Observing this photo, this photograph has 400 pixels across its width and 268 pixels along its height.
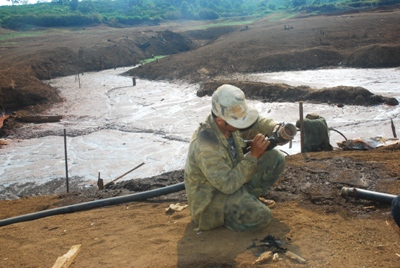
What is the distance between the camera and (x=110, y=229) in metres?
4.21

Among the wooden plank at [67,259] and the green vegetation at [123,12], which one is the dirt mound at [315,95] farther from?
the green vegetation at [123,12]

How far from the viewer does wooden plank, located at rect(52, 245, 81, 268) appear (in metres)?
3.44

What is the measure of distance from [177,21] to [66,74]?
3739 centimetres

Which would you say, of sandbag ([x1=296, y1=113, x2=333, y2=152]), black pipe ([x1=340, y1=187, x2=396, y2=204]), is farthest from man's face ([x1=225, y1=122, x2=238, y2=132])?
sandbag ([x1=296, y1=113, x2=333, y2=152])

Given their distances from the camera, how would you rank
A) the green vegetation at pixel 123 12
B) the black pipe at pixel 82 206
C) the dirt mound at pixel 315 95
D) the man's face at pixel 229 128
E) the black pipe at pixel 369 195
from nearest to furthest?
the man's face at pixel 229 128 < the black pipe at pixel 369 195 < the black pipe at pixel 82 206 < the dirt mound at pixel 315 95 < the green vegetation at pixel 123 12

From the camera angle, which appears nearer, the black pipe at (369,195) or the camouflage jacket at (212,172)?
the camouflage jacket at (212,172)

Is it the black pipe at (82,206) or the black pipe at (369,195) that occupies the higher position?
the black pipe at (369,195)

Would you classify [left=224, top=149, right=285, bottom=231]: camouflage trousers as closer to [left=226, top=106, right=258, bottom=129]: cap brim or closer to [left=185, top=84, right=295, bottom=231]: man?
[left=185, top=84, right=295, bottom=231]: man

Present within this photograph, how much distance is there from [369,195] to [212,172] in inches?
62.1

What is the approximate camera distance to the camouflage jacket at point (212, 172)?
10.8ft

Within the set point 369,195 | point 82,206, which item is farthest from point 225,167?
point 82,206

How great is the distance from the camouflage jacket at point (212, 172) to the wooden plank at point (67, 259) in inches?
43.2

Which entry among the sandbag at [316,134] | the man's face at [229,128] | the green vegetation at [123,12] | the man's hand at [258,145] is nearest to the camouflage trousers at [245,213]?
the man's hand at [258,145]

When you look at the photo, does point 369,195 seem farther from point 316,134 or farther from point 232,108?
point 316,134
